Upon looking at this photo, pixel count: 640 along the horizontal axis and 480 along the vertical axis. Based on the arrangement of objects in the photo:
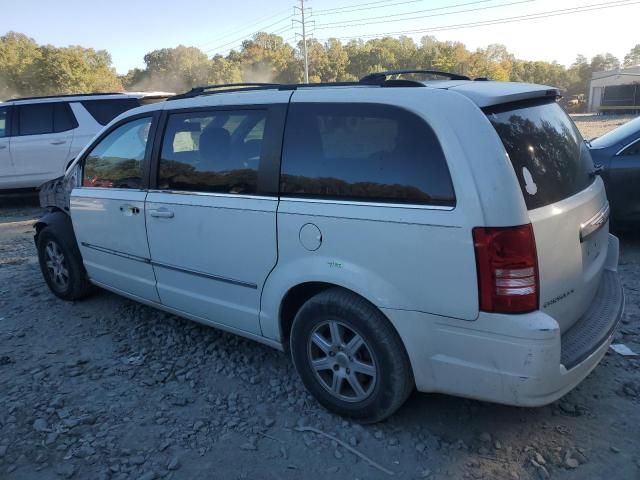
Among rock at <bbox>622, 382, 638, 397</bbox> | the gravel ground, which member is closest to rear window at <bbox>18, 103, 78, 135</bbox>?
rock at <bbox>622, 382, 638, 397</bbox>

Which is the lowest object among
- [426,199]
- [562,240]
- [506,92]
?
[562,240]

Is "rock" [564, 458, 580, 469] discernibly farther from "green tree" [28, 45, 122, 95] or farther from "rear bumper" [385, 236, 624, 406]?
"green tree" [28, 45, 122, 95]

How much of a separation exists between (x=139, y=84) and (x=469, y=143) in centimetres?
10190

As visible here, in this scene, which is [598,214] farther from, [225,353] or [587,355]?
[225,353]

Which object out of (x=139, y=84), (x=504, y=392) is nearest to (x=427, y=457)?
(x=504, y=392)

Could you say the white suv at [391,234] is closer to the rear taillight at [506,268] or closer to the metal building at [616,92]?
the rear taillight at [506,268]

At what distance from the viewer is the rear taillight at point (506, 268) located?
232 centimetres

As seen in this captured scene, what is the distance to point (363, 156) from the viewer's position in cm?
275

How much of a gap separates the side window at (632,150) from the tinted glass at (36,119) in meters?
8.74

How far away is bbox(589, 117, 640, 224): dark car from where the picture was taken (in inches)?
223

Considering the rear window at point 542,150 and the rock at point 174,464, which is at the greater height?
the rear window at point 542,150

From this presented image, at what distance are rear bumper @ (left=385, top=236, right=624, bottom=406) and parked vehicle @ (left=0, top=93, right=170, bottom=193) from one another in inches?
314

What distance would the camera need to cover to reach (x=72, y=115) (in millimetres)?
9344

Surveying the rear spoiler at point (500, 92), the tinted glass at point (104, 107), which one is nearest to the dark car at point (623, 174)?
the rear spoiler at point (500, 92)
